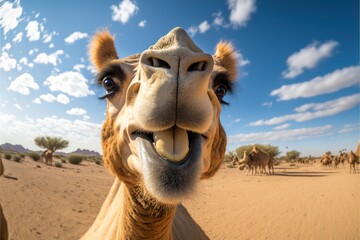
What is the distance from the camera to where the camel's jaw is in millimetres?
1398

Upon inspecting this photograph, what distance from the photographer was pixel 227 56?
3404mm

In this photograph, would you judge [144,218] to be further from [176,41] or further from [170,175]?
[176,41]

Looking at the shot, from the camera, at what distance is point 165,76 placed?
140 cm

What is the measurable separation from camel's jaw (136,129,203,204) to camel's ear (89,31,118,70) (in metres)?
2.08

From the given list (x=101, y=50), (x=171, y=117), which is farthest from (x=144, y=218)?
(x=101, y=50)

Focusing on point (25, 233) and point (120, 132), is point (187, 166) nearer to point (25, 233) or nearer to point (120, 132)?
point (120, 132)

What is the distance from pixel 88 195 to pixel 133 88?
1145 cm

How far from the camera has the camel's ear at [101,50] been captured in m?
3.11

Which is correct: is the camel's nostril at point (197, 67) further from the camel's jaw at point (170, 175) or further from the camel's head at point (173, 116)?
the camel's jaw at point (170, 175)

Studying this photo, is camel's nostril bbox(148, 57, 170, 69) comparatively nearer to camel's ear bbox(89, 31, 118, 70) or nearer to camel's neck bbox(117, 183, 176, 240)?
camel's neck bbox(117, 183, 176, 240)

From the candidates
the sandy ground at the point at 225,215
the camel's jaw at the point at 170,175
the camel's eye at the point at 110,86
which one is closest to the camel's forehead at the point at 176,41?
the camel's jaw at the point at 170,175

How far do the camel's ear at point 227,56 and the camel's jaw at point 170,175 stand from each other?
2223 millimetres

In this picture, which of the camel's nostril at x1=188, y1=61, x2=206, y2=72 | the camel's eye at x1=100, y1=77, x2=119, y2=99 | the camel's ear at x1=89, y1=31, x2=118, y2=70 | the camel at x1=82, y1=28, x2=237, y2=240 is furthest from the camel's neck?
the camel's ear at x1=89, y1=31, x2=118, y2=70

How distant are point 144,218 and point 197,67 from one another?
1434mm
